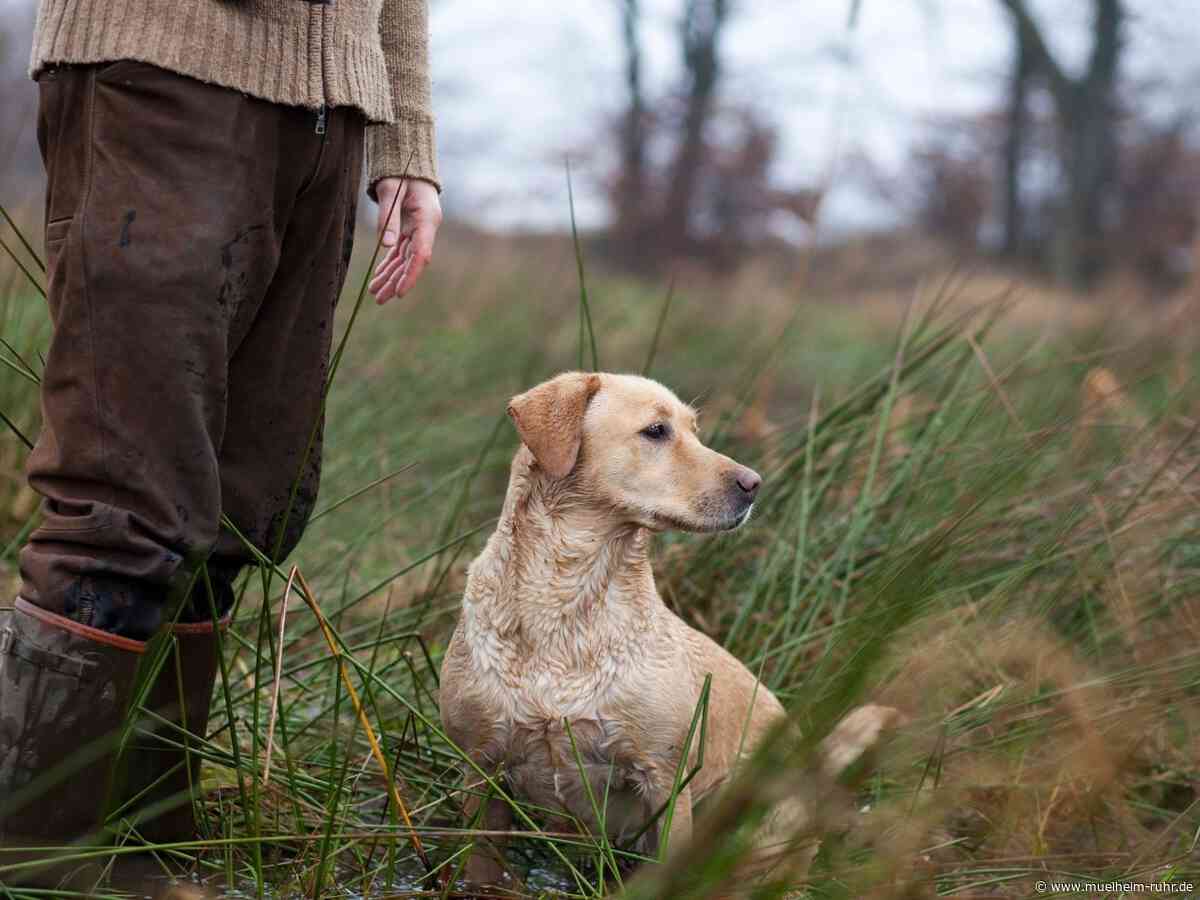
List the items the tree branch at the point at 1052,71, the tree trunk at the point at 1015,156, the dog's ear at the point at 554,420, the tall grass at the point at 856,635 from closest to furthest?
the tall grass at the point at 856,635
the dog's ear at the point at 554,420
the tree branch at the point at 1052,71
the tree trunk at the point at 1015,156

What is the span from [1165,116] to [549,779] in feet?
84.9

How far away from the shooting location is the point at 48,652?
82.0 inches

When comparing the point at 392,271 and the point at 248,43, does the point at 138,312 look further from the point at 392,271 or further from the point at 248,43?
the point at 392,271

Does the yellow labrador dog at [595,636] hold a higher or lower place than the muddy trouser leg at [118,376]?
lower

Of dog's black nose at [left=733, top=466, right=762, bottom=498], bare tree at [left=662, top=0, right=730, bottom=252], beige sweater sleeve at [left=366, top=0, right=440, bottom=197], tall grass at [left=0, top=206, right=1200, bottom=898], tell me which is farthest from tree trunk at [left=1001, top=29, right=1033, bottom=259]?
beige sweater sleeve at [left=366, top=0, right=440, bottom=197]

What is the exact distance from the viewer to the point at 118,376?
2.09 meters

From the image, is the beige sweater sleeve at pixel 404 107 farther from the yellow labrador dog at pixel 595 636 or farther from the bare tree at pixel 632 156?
the bare tree at pixel 632 156

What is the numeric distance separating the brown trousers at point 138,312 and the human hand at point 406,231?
450 millimetres

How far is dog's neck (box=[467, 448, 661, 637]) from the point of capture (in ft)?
8.91

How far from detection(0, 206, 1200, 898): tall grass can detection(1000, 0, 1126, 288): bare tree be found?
18926 mm

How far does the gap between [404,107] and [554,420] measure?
71cm

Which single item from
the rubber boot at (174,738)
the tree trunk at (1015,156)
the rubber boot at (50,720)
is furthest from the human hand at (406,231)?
the tree trunk at (1015,156)

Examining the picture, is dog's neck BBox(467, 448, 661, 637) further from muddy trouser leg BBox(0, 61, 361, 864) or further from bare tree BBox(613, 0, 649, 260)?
bare tree BBox(613, 0, 649, 260)

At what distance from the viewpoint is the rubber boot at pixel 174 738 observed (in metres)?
2.30
